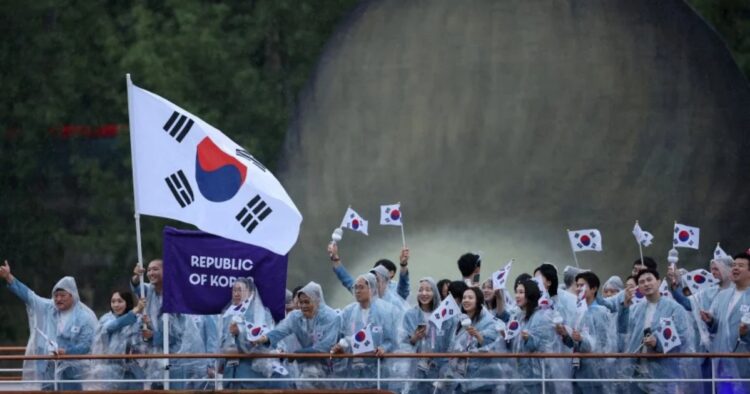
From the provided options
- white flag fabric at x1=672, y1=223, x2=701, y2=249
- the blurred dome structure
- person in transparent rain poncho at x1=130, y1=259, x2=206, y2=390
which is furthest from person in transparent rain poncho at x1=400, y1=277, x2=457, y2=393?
the blurred dome structure

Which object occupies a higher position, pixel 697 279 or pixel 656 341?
pixel 697 279

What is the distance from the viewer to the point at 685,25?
3034 centimetres

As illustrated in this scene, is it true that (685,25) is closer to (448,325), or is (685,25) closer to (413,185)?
(413,185)

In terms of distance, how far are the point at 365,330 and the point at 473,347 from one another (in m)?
1.11

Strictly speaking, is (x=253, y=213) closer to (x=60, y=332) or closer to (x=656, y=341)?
(x=60, y=332)

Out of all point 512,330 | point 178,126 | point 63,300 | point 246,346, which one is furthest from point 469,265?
point 63,300

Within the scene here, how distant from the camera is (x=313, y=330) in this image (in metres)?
19.7

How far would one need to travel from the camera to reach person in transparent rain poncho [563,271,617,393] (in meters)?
19.5

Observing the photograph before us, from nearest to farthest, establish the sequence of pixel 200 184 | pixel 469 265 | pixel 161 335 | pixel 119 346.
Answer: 1. pixel 200 184
2. pixel 161 335
3. pixel 119 346
4. pixel 469 265

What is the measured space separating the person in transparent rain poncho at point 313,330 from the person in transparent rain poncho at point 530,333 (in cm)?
186

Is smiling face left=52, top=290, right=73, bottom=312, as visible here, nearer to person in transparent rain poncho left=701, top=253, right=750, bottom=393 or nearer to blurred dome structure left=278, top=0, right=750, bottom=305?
person in transparent rain poncho left=701, top=253, right=750, bottom=393

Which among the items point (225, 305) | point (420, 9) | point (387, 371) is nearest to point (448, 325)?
point (387, 371)

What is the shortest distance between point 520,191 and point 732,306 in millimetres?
10033

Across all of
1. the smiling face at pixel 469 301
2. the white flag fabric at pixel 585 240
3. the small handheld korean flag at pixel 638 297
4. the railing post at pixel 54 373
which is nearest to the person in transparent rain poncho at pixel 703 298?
the small handheld korean flag at pixel 638 297
